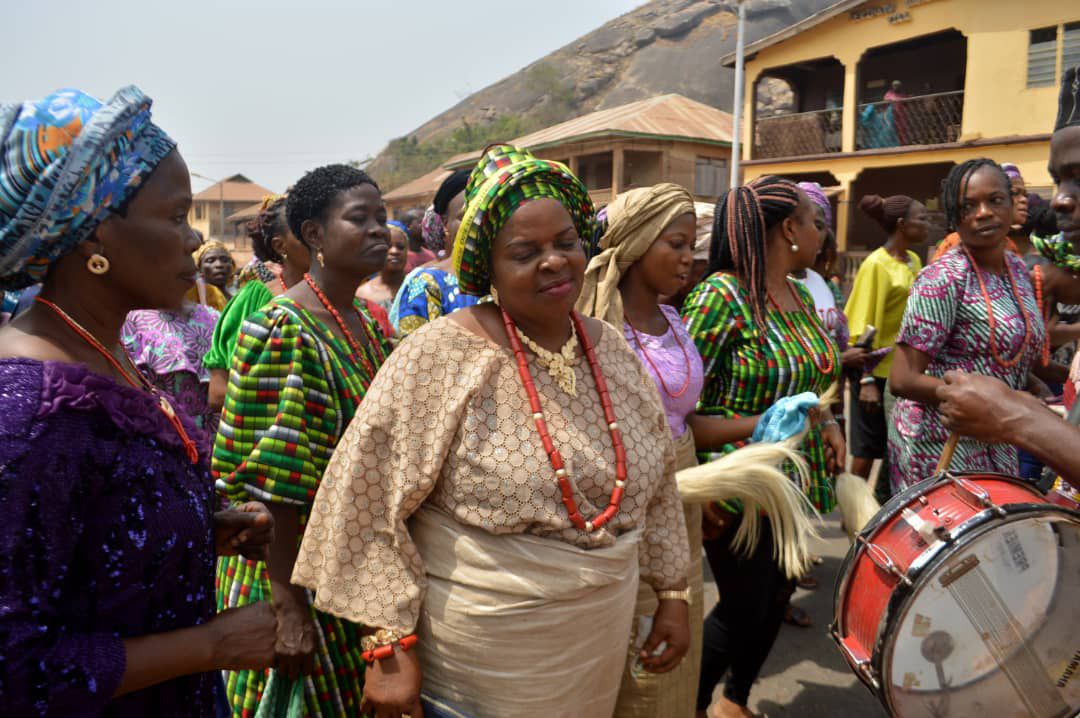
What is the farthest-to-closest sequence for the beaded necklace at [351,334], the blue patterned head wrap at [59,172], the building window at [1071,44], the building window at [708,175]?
the building window at [708,175] → the building window at [1071,44] → the beaded necklace at [351,334] → the blue patterned head wrap at [59,172]

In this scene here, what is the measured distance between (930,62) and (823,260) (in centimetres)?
1914

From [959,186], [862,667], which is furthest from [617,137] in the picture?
[862,667]

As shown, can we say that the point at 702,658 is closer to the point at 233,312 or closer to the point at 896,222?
the point at 233,312

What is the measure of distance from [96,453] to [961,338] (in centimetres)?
337

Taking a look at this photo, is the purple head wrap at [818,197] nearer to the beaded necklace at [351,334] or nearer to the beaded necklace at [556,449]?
the beaded necklace at [351,334]

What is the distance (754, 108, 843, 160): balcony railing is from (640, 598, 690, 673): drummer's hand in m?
21.8

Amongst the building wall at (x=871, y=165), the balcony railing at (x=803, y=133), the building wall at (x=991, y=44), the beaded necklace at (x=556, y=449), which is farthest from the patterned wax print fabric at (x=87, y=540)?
the balcony railing at (x=803, y=133)

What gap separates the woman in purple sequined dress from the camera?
1265mm

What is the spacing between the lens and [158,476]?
1.48 metres

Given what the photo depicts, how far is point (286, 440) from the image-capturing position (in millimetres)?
2230

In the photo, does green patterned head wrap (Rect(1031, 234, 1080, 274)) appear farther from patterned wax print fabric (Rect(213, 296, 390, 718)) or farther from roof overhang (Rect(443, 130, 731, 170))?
roof overhang (Rect(443, 130, 731, 170))

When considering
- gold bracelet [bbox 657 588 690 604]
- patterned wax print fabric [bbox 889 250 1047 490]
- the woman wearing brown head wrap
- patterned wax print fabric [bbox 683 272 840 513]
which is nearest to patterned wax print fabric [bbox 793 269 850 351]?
patterned wax print fabric [bbox 889 250 1047 490]

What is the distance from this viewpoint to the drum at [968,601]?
2.29m

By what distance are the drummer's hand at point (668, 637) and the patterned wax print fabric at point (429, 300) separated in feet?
6.57
